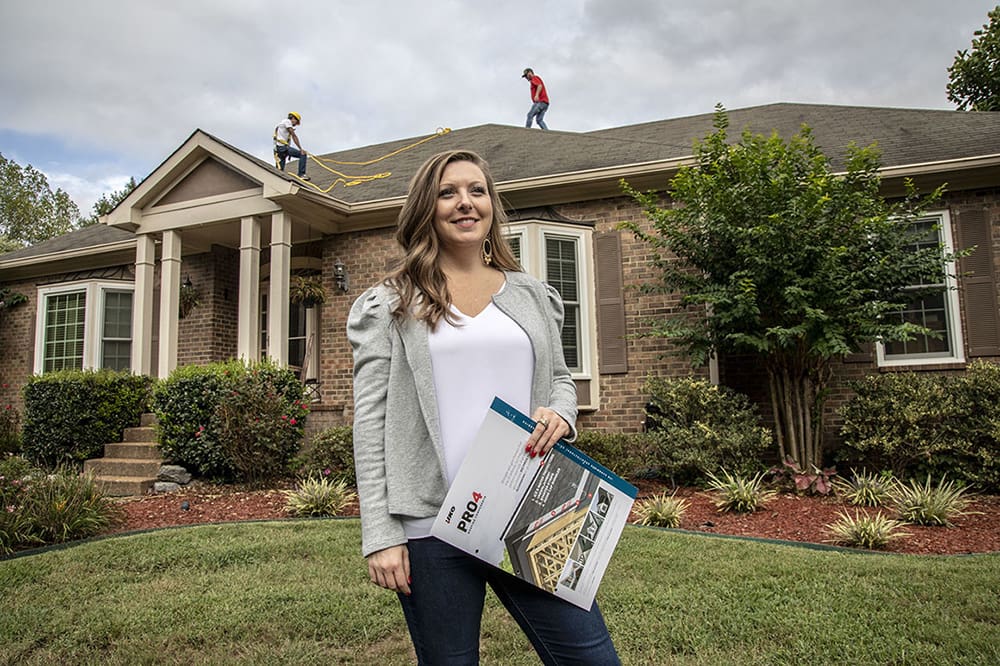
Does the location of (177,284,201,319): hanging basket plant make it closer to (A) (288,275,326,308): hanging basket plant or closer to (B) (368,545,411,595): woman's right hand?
(A) (288,275,326,308): hanging basket plant

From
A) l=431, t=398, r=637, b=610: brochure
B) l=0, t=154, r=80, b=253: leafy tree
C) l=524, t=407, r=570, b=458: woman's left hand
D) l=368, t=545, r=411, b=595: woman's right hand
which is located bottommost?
l=368, t=545, r=411, b=595: woman's right hand

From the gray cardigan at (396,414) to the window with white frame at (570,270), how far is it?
21.7ft

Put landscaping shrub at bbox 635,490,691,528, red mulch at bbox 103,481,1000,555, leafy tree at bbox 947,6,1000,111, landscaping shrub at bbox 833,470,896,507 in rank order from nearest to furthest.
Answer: red mulch at bbox 103,481,1000,555, landscaping shrub at bbox 635,490,691,528, landscaping shrub at bbox 833,470,896,507, leafy tree at bbox 947,6,1000,111

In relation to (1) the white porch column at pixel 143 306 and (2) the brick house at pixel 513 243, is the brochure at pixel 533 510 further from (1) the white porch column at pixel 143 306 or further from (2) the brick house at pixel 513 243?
(1) the white porch column at pixel 143 306

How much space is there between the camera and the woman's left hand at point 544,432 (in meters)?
1.29

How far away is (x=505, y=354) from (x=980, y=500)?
637 centimetres

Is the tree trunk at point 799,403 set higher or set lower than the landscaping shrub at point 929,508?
higher

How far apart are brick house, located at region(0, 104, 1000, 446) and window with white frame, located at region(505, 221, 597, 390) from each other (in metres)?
0.02

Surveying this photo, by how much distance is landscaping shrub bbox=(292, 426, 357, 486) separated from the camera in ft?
22.2

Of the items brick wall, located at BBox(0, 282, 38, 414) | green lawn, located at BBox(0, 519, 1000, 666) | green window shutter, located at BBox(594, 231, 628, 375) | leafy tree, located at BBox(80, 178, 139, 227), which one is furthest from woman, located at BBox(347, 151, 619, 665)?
leafy tree, located at BBox(80, 178, 139, 227)

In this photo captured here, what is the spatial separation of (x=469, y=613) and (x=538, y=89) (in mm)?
12055

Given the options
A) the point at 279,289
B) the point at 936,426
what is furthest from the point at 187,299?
the point at 936,426

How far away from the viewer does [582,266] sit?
8188mm

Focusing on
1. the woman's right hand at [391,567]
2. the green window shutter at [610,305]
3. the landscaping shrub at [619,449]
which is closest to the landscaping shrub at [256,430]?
the landscaping shrub at [619,449]
